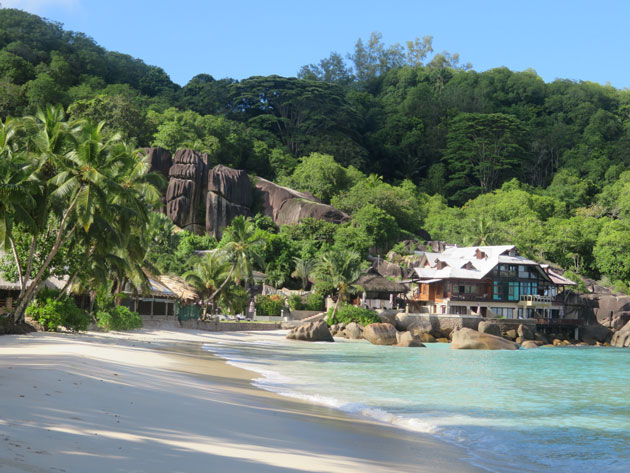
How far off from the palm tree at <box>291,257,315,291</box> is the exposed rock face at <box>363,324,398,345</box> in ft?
48.7

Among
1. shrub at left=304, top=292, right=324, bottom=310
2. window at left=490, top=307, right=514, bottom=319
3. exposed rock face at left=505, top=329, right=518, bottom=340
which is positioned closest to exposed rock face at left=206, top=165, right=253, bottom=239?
shrub at left=304, top=292, right=324, bottom=310

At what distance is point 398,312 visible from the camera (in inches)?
2014

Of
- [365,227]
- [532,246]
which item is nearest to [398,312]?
[365,227]

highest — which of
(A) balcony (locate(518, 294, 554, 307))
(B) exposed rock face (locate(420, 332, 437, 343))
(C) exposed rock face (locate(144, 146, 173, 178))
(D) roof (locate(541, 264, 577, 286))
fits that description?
(C) exposed rock face (locate(144, 146, 173, 178))

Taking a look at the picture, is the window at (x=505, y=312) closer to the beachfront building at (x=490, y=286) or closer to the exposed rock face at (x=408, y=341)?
the beachfront building at (x=490, y=286)

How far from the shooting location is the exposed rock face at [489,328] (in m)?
50.3

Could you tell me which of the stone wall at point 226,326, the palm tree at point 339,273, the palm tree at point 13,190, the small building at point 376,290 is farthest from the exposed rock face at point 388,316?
the palm tree at point 13,190

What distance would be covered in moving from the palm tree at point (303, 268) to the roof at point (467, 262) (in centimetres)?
1111

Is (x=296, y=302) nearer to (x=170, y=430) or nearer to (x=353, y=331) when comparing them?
(x=353, y=331)

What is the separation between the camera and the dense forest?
6744cm

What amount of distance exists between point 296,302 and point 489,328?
16.3 metres

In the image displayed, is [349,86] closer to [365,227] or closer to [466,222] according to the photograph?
[466,222]

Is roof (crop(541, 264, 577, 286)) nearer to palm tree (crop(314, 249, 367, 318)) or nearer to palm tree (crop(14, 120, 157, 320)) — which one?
palm tree (crop(314, 249, 367, 318))

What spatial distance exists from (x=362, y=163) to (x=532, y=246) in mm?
26373
